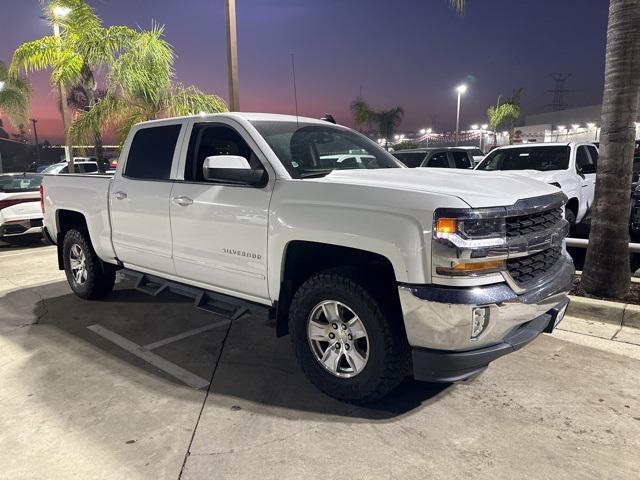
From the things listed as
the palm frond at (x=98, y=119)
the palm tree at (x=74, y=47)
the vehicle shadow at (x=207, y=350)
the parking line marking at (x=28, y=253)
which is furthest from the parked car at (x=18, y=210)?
the vehicle shadow at (x=207, y=350)

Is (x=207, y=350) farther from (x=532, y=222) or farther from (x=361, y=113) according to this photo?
(x=361, y=113)

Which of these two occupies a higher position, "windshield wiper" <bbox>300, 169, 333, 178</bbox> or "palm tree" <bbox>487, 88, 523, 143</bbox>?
"palm tree" <bbox>487, 88, 523, 143</bbox>

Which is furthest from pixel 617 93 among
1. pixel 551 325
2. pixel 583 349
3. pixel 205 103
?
pixel 205 103

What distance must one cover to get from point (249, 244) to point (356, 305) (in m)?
1.00

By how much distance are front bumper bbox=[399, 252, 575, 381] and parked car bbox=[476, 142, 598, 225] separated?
18.5 feet

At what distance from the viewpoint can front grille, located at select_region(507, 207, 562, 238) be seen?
2.91 m

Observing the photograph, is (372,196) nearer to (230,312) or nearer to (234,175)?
(234,175)

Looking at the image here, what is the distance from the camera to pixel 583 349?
4.16 metres

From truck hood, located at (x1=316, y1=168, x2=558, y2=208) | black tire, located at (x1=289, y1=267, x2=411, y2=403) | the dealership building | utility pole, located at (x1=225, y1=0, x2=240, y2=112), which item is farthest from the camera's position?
the dealership building

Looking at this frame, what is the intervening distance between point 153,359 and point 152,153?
1903mm

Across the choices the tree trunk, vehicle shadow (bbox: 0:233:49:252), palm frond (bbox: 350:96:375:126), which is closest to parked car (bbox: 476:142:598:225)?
the tree trunk

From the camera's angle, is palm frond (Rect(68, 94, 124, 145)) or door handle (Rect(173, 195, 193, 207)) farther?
palm frond (Rect(68, 94, 124, 145))

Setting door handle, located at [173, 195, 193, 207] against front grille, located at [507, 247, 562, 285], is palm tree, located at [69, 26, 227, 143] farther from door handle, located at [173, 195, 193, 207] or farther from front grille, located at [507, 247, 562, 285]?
front grille, located at [507, 247, 562, 285]

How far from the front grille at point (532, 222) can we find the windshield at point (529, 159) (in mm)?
5930
